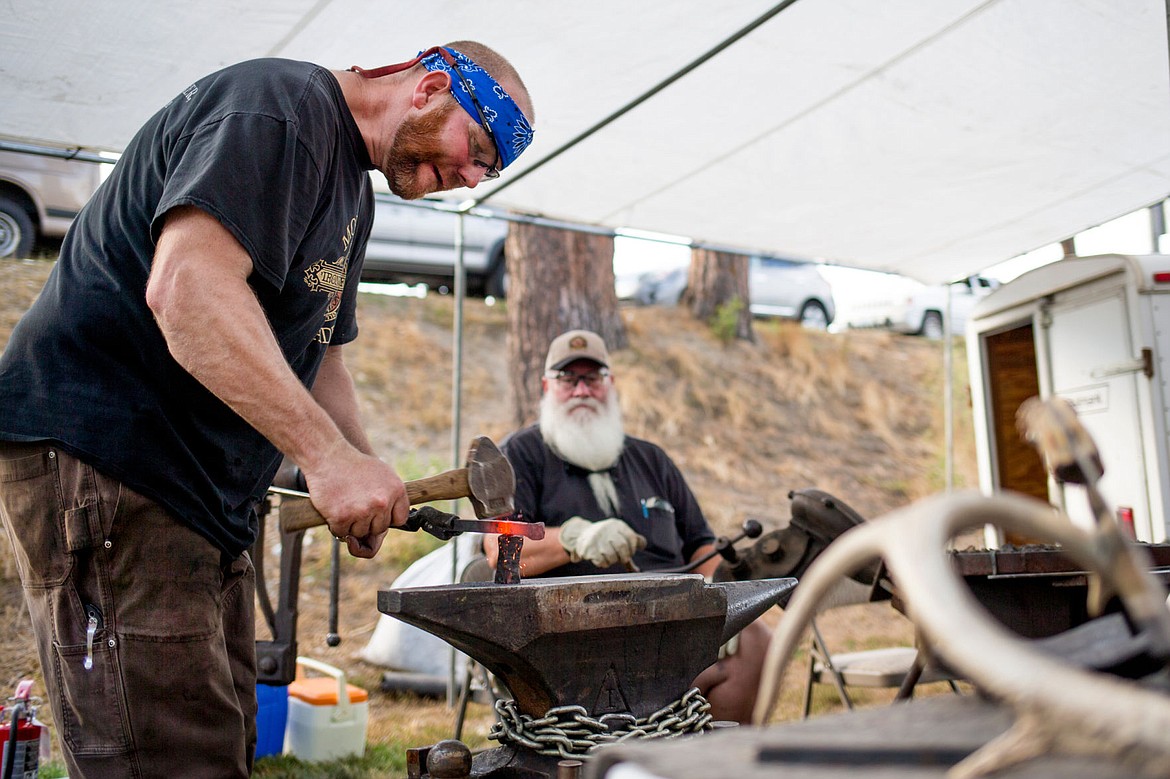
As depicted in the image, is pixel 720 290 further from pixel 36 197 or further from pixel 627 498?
pixel 627 498

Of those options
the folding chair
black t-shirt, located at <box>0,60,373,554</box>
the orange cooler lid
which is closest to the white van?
the orange cooler lid

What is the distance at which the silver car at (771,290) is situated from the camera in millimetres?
13664

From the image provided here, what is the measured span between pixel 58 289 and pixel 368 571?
6.38 metres

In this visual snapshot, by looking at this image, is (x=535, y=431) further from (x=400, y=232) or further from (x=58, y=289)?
(x=400, y=232)

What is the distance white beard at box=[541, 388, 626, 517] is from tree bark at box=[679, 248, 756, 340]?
337 inches

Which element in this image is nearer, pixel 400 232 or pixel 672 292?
pixel 400 232

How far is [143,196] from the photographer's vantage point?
72.2 inches

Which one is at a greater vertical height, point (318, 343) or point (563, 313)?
point (563, 313)

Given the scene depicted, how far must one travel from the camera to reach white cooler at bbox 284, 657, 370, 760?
4113 millimetres

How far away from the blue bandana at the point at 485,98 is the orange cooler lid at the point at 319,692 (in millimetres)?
2871

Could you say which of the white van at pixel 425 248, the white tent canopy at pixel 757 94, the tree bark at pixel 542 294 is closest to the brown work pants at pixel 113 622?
the white tent canopy at pixel 757 94

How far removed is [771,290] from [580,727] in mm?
12477

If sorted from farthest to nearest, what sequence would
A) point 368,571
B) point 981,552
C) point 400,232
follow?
point 400,232 < point 368,571 < point 981,552

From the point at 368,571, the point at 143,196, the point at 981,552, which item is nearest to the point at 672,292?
the point at 368,571
